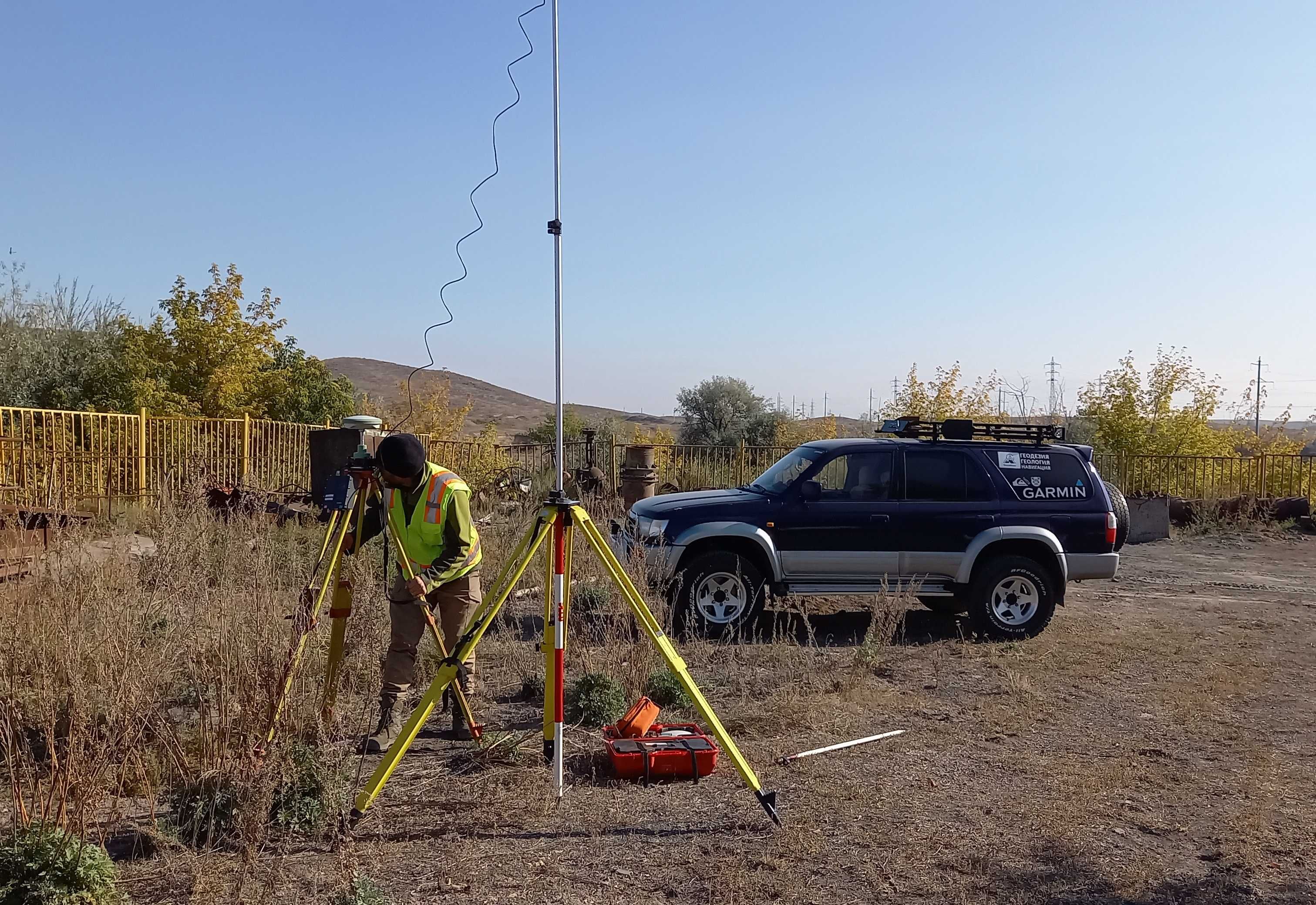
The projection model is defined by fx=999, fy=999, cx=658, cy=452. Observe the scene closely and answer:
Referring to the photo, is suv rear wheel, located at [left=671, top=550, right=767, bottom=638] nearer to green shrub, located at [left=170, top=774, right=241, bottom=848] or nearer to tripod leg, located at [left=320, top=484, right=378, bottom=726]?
tripod leg, located at [left=320, top=484, right=378, bottom=726]

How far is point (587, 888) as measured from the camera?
4.02 metres

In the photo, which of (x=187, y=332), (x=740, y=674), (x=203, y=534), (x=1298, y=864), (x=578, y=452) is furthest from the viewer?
(x=187, y=332)

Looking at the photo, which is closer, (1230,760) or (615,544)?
(1230,760)

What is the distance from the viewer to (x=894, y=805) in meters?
5.06

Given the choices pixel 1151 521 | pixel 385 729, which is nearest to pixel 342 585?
pixel 385 729

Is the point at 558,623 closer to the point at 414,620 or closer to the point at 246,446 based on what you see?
the point at 414,620

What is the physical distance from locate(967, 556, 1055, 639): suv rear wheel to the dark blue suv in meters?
0.01

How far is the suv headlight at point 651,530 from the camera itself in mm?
9094

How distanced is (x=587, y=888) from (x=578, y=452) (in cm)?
1826

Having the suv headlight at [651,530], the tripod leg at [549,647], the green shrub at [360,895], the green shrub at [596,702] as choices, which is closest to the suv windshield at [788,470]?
the suv headlight at [651,530]

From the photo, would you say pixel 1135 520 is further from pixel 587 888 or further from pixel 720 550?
pixel 587 888

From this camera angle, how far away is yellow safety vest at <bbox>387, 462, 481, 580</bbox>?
5.62 meters

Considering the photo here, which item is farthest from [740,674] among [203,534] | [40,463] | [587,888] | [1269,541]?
[1269,541]

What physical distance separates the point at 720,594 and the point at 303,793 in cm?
519
